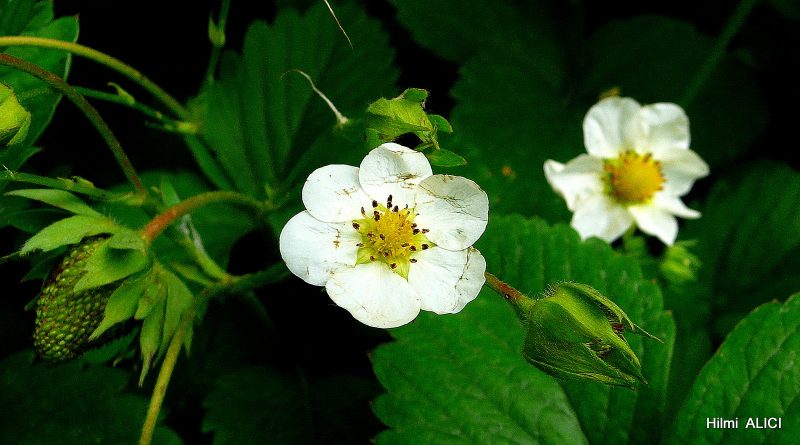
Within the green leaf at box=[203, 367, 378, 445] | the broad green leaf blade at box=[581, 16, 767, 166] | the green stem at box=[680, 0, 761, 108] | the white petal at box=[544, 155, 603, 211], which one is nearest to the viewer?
the green leaf at box=[203, 367, 378, 445]

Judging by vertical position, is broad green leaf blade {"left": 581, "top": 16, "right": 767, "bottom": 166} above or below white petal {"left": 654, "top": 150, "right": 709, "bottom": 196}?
above

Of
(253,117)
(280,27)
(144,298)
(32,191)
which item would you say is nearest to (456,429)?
(144,298)

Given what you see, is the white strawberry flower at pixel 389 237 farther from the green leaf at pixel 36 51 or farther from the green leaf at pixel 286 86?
the green leaf at pixel 286 86

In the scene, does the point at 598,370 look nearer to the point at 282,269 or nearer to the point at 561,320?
the point at 561,320

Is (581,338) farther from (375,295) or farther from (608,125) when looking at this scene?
(608,125)

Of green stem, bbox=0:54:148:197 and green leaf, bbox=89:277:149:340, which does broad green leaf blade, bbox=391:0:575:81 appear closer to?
green stem, bbox=0:54:148:197

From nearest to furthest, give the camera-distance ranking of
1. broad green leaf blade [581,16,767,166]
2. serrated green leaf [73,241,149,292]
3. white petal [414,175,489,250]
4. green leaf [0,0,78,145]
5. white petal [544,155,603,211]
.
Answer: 1. serrated green leaf [73,241,149,292]
2. white petal [414,175,489,250]
3. green leaf [0,0,78,145]
4. white petal [544,155,603,211]
5. broad green leaf blade [581,16,767,166]

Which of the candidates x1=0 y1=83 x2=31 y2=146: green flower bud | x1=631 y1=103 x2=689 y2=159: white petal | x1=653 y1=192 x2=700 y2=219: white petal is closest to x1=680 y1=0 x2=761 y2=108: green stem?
x1=631 y1=103 x2=689 y2=159: white petal
